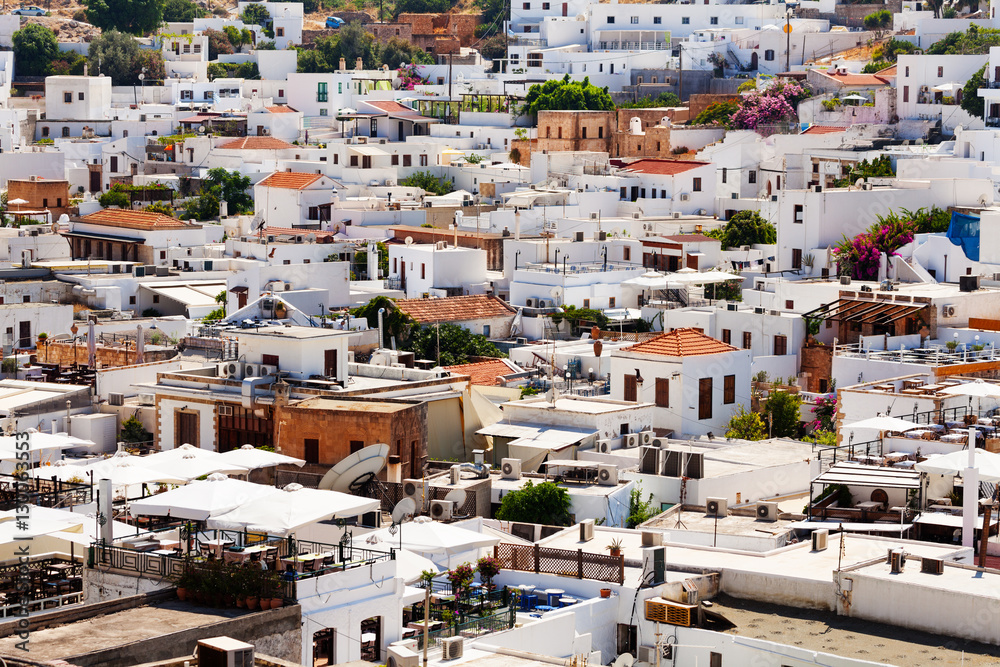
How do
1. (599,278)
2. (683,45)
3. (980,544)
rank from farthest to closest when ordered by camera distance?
(683,45) < (599,278) < (980,544)

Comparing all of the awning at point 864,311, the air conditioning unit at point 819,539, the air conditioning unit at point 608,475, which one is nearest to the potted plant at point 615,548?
the air conditioning unit at point 819,539

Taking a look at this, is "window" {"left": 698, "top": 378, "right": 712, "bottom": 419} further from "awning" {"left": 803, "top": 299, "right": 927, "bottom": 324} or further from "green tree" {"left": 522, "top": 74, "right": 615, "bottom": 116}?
"green tree" {"left": 522, "top": 74, "right": 615, "bottom": 116}

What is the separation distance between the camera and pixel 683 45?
265 ft

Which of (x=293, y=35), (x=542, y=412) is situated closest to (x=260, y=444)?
(x=542, y=412)

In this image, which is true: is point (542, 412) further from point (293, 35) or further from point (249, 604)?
point (293, 35)

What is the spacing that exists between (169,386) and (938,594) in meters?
15.8

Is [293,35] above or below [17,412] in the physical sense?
above

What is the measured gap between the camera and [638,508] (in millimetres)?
26797

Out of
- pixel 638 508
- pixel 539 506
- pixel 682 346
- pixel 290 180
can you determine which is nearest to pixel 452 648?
pixel 539 506

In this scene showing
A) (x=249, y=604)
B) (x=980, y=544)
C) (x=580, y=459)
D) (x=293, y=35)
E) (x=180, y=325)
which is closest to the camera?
(x=249, y=604)

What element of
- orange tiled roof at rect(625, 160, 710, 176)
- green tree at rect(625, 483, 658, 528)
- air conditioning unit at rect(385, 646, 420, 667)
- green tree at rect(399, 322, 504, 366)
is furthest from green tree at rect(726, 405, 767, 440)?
orange tiled roof at rect(625, 160, 710, 176)

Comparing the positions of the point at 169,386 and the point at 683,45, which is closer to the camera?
the point at 169,386

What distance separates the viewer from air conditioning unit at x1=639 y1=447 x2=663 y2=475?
27828 millimetres

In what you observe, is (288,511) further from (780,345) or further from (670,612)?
(780,345)
